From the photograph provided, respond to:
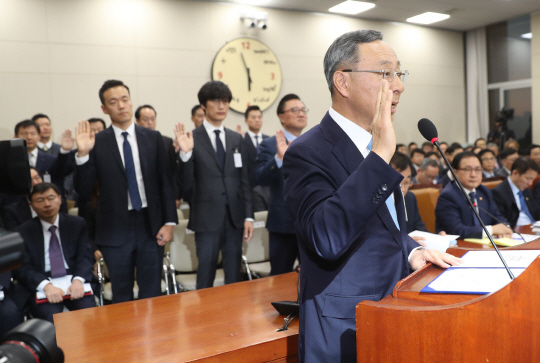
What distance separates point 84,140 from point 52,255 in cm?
80

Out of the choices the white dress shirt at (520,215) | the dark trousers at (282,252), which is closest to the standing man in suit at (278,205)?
the dark trousers at (282,252)

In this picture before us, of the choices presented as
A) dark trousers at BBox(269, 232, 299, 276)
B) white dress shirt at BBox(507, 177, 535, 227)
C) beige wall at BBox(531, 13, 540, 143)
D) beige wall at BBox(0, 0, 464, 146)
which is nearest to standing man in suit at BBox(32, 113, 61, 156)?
beige wall at BBox(0, 0, 464, 146)

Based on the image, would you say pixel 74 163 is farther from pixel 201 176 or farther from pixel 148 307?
pixel 148 307

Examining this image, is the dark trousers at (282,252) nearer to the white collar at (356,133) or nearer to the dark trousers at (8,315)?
the dark trousers at (8,315)

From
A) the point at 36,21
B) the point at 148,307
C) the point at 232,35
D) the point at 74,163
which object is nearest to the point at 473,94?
the point at 232,35

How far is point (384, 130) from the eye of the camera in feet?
3.22

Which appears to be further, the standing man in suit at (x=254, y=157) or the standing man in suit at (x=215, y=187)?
the standing man in suit at (x=254, y=157)

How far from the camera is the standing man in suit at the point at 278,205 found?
9.89ft

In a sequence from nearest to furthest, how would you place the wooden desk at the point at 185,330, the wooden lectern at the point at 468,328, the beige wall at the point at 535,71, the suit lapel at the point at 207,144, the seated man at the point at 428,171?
the wooden lectern at the point at 468,328 → the wooden desk at the point at 185,330 → the suit lapel at the point at 207,144 → the seated man at the point at 428,171 → the beige wall at the point at 535,71

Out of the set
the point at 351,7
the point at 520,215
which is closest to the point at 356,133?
the point at 520,215

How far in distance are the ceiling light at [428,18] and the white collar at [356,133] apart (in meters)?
7.96

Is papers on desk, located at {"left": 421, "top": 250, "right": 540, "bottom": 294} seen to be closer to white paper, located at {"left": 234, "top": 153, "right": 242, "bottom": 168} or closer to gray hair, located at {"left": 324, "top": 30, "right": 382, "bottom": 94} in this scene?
gray hair, located at {"left": 324, "top": 30, "right": 382, "bottom": 94}

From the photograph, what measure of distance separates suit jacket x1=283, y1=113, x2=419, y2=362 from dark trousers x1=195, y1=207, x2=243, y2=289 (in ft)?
6.41

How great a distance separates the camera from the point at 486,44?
9.54 metres
